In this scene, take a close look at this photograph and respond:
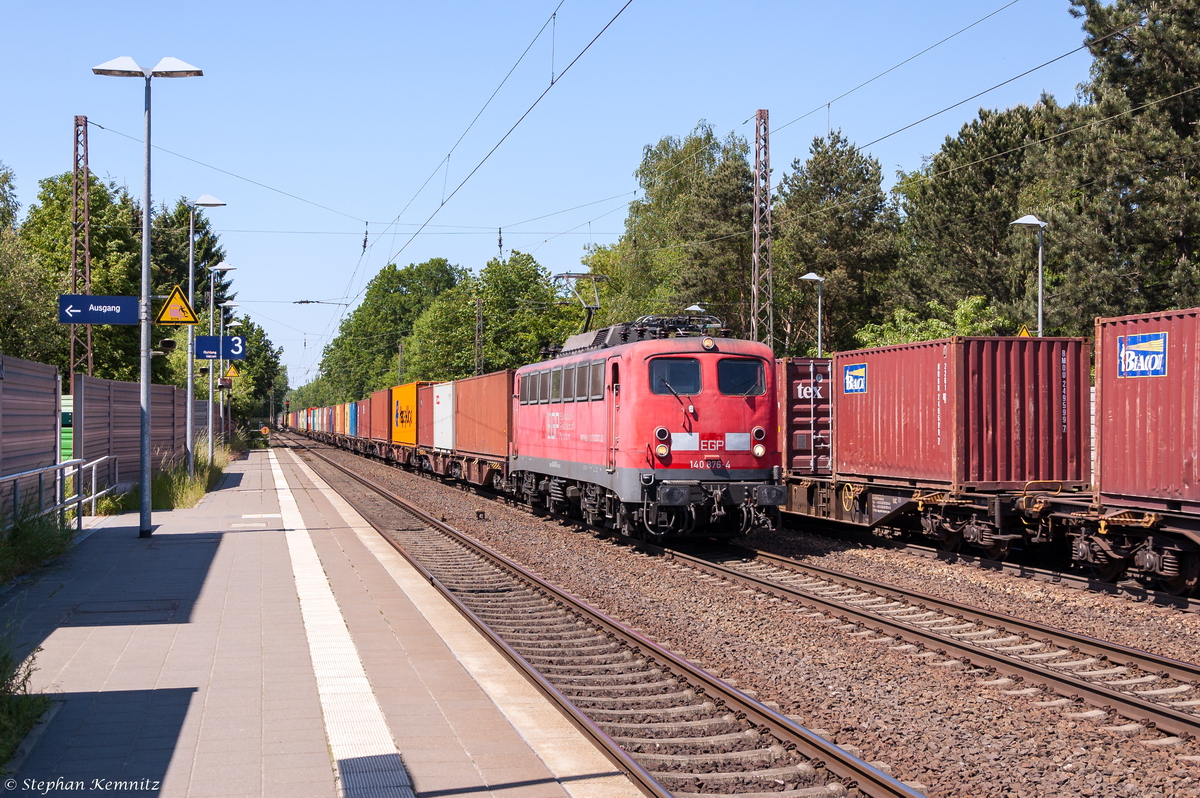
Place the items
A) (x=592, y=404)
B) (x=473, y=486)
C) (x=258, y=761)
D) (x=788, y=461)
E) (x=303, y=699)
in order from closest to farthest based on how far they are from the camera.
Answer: (x=258, y=761) → (x=303, y=699) → (x=592, y=404) → (x=788, y=461) → (x=473, y=486)

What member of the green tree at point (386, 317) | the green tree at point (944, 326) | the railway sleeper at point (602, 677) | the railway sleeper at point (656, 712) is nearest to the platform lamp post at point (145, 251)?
the railway sleeper at point (602, 677)

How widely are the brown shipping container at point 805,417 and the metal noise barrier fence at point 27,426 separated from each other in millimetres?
11669

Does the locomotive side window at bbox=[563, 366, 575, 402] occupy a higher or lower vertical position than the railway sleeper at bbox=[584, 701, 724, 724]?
higher

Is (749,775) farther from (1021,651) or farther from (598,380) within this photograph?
(598,380)

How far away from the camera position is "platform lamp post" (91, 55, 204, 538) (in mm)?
15383

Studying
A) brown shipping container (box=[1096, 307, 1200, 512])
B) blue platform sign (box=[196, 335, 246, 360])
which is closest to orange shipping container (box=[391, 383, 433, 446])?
blue platform sign (box=[196, 335, 246, 360])

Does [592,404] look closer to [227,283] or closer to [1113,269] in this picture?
[1113,269]

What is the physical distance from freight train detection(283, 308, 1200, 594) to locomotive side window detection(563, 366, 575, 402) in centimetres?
5

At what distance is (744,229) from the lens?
51.6 metres

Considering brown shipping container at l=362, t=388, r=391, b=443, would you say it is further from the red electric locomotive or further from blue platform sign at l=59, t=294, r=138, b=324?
the red electric locomotive

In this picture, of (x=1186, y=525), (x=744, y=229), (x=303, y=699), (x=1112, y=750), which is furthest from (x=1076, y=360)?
(x=744, y=229)

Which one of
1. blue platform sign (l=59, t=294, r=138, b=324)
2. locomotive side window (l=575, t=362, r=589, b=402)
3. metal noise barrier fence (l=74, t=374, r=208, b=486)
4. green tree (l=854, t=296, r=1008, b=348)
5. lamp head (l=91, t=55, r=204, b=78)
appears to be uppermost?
lamp head (l=91, t=55, r=204, b=78)

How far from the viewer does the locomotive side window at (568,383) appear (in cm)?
1780

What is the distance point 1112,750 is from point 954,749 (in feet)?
3.15
